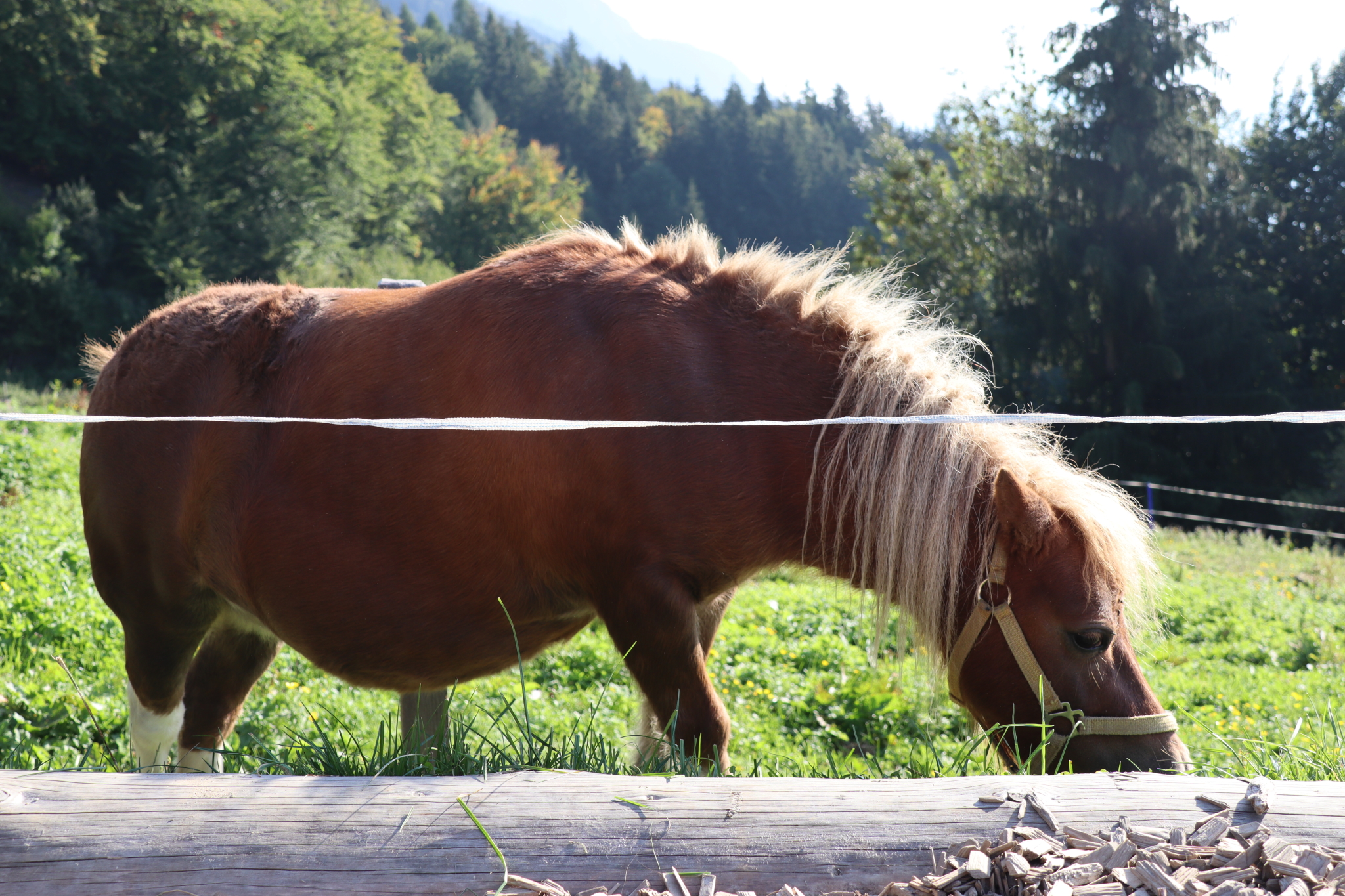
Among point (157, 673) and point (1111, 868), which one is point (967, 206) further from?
point (1111, 868)

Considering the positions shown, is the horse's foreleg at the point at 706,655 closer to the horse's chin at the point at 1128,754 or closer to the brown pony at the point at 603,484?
the brown pony at the point at 603,484

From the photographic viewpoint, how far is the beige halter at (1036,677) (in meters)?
2.45

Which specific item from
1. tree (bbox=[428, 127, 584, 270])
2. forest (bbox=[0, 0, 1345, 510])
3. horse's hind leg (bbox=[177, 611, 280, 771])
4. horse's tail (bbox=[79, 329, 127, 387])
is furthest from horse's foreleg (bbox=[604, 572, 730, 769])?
tree (bbox=[428, 127, 584, 270])

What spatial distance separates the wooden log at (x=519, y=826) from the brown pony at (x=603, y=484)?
804mm

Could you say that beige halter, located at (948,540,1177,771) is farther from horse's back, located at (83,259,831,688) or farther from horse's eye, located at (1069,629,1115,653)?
horse's back, located at (83,259,831,688)

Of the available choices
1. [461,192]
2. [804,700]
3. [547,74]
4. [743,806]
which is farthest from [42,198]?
[547,74]

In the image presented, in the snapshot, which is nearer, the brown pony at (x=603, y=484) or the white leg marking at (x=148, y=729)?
the brown pony at (x=603, y=484)

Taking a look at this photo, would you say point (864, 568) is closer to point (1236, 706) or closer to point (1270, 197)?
point (1236, 706)

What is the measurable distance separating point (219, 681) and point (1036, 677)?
3151 mm

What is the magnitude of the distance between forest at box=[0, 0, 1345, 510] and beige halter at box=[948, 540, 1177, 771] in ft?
43.9

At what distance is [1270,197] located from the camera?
26188mm

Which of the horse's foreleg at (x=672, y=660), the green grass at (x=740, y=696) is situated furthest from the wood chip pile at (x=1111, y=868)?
the horse's foreleg at (x=672, y=660)

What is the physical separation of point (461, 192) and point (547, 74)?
38.0 meters

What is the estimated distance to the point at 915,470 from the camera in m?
2.57
